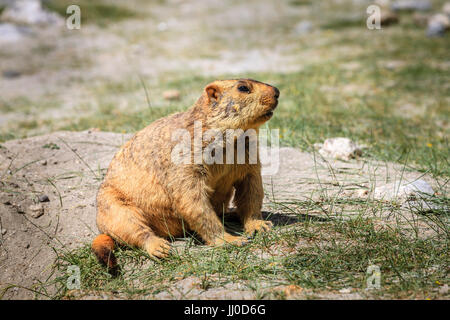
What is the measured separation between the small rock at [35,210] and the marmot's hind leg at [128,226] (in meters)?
1.01

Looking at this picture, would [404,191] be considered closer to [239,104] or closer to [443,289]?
[443,289]

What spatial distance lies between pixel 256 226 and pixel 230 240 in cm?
33

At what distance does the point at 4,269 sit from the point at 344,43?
12.4 metres

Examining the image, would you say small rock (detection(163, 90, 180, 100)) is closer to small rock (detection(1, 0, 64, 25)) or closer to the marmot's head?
the marmot's head

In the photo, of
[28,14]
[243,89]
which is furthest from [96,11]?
[243,89]

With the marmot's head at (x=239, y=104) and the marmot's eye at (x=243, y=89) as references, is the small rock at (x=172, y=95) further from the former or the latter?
the marmot's eye at (x=243, y=89)

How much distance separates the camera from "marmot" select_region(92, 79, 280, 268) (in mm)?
4016

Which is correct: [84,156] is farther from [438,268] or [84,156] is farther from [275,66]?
[275,66]

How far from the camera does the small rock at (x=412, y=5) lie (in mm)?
16703

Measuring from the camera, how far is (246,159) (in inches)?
166

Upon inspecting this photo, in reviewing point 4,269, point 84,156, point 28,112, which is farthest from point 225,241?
point 28,112

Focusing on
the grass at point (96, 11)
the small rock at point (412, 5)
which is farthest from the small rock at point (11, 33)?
the small rock at point (412, 5)

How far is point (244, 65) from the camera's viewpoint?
41.3ft
